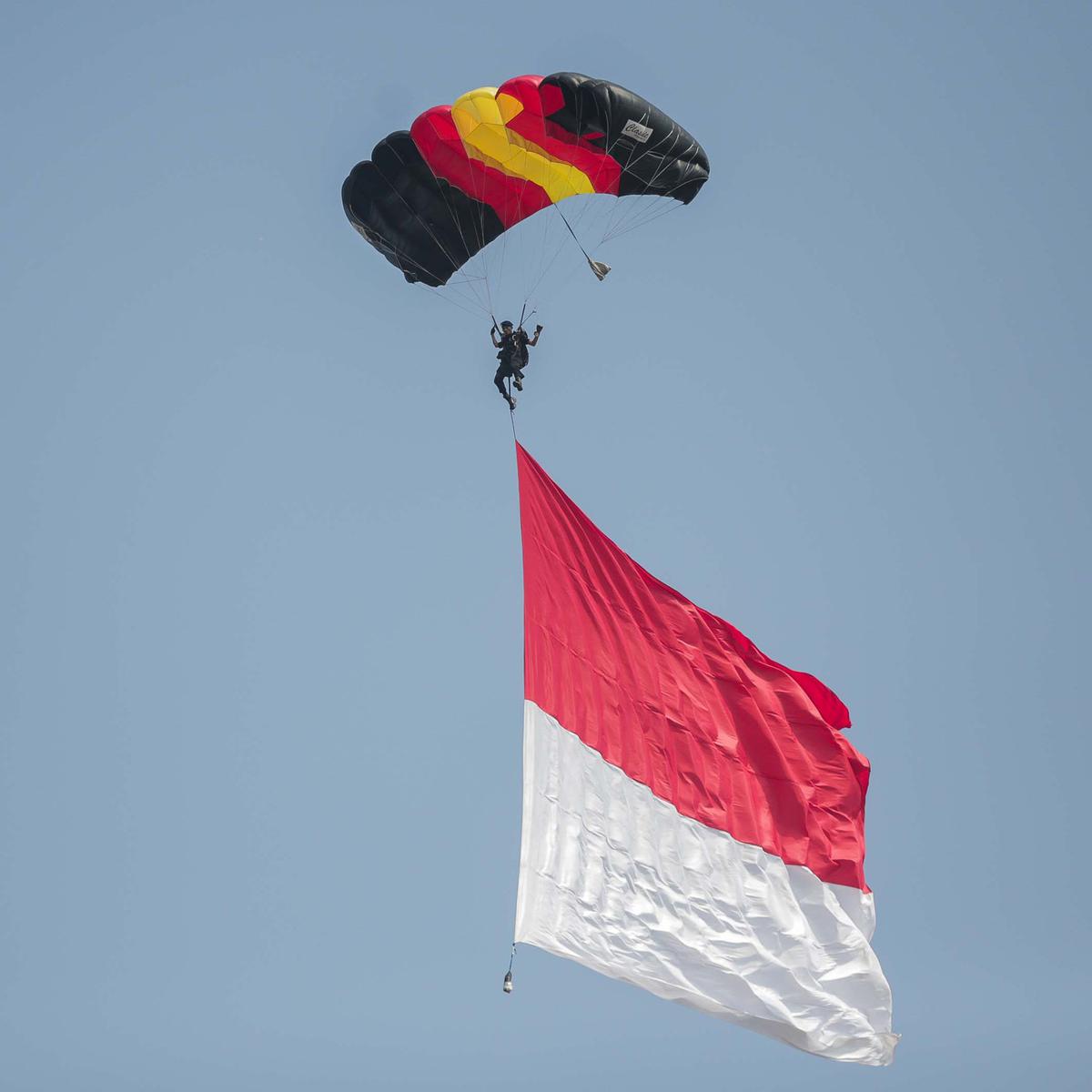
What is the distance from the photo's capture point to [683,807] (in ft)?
64.2

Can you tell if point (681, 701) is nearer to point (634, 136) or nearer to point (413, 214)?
point (634, 136)

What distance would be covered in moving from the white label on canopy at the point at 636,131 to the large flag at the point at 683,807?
4.21 metres

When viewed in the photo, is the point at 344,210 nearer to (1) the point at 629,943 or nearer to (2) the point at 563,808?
(2) the point at 563,808

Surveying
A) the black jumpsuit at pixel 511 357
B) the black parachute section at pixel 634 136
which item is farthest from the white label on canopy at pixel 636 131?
the black jumpsuit at pixel 511 357

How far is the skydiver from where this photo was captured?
22.8m

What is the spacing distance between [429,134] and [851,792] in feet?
32.1

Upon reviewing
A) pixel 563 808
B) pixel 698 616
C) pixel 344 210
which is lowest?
pixel 563 808

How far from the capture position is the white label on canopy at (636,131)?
2153 cm

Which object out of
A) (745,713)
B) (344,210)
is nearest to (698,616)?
(745,713)

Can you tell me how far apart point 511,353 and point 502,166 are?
7.94 feet

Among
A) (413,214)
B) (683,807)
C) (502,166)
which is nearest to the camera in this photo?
(683,807)

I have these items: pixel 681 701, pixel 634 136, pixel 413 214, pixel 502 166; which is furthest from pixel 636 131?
pixel 681 701

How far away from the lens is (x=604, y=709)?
20078mm

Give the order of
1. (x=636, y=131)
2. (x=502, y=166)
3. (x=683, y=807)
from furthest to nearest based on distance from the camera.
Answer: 1. (x=502, y=166)
2. (x=636, y=131)
3. (x=683, y=807)
